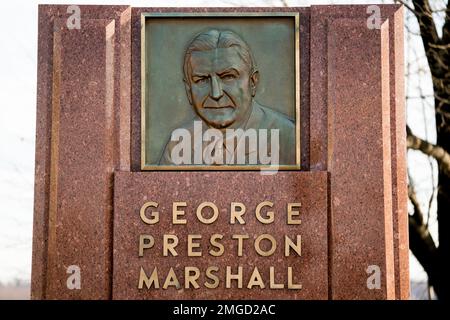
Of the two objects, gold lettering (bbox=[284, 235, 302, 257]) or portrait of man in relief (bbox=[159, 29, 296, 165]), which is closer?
gold lettering (bbox=[284, 235, 302, 257])

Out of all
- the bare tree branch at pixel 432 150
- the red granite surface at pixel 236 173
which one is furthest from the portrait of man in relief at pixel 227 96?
the bare tree branch at pixel 432 150

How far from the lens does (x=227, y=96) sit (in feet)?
31.7

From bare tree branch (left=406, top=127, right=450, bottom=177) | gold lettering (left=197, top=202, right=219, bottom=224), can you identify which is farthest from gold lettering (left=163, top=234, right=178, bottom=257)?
Result: bare tree branch (left=406, top=127, right=450, bottom=177)

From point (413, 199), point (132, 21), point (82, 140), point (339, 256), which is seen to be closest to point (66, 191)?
point (82, 140)

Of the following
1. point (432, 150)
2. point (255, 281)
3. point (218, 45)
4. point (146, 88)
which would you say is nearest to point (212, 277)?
point (255, 281)

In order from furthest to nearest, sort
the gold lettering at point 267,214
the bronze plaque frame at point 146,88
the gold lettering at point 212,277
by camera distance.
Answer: the bronze plaque frame at point 146,88 → the gold lettering at point 267,214 → the gold lettering at point 212,277

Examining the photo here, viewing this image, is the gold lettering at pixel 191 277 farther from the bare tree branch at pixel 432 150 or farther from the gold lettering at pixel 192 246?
the bare tree branch at pixel 432 150

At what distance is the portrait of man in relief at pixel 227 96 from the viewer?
31.5 ft

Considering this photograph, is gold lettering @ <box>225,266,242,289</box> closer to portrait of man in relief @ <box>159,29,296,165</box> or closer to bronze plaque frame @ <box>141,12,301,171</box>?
bronze plaque frame @ <box>141,12,301,171</box>

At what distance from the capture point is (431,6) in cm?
1686

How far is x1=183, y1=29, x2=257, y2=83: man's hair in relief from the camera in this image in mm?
9625
